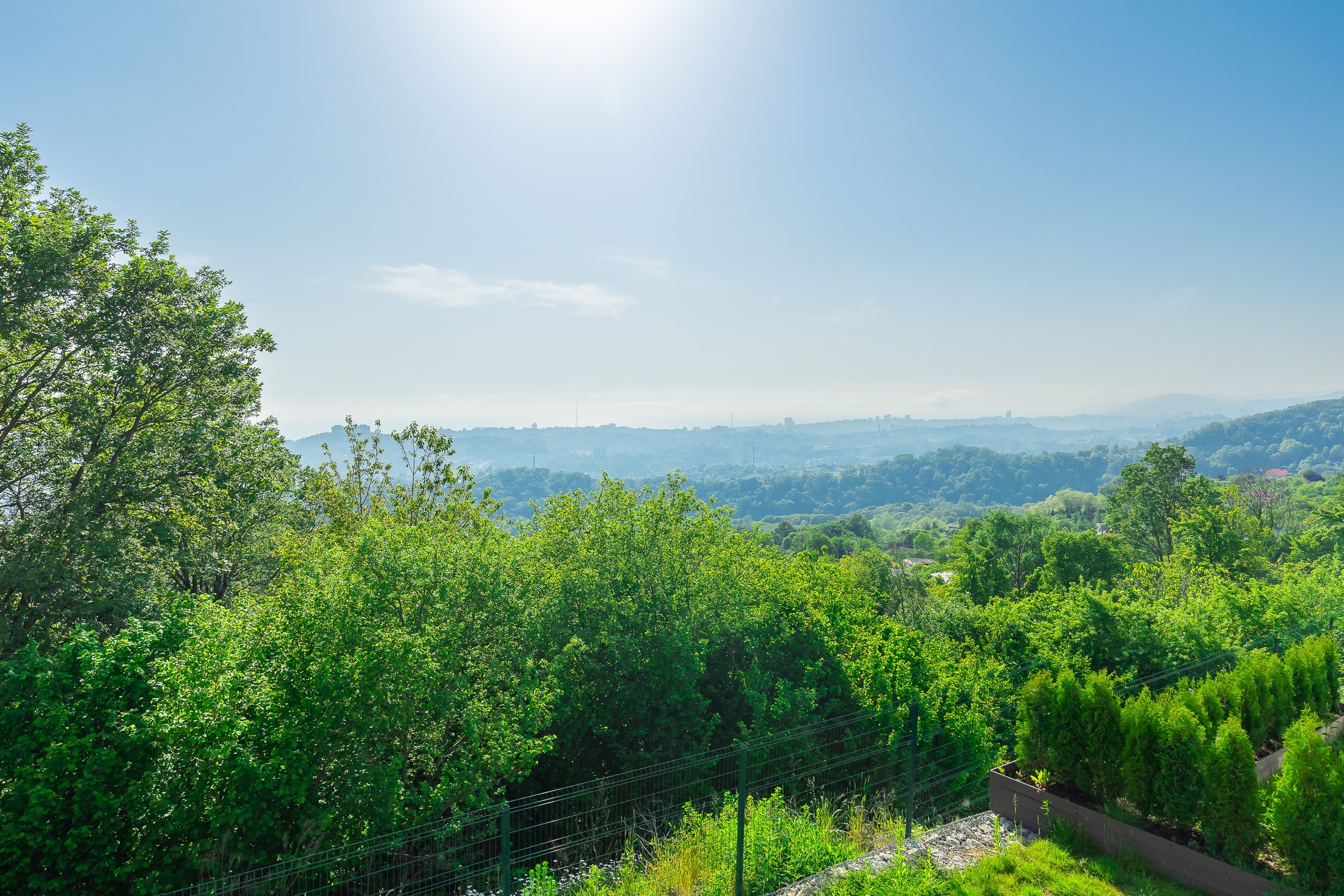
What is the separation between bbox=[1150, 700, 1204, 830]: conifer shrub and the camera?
6559 millimetres

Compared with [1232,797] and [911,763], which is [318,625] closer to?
[911,763]

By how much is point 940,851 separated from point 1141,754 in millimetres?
2564

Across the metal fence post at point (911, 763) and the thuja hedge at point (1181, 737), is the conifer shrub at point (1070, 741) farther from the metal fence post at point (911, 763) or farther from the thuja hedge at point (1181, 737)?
the metal fence post at point (911, 763)

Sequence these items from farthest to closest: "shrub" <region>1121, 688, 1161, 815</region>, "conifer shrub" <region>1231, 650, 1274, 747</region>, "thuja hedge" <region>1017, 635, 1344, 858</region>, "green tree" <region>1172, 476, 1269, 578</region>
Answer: "green tree" <region>1172, 476, 1269, 578</region>
"conifer shrub" <region>1231, 650, 1274, 747</region>
"shrub" <region>1121, 688, 1161, 815</region>
"thuja hedge" <region>1017, 635, 1344, 858</region>

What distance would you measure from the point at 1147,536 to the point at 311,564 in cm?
4463

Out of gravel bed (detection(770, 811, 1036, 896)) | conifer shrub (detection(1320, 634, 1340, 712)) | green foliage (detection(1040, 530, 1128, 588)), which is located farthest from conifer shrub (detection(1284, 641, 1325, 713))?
green foliage (detection(1040, 530, 1128, 588))

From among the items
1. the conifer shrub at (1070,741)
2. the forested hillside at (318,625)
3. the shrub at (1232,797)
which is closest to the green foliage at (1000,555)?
the forested hillside at (318,625)

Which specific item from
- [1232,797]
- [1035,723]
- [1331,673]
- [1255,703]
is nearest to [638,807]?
[1035,723]

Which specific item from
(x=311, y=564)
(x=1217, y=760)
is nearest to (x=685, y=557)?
(x=311, y=564)

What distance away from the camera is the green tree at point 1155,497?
35844 millimetres

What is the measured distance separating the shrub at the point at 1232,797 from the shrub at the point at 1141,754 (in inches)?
20.7

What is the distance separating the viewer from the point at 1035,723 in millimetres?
7902

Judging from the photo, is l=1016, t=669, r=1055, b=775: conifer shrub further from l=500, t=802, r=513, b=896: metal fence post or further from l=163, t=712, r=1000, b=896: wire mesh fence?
l=500, t=802, r=513, b=896: metal fence post

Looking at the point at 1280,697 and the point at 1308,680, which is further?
the point at 1308,680
